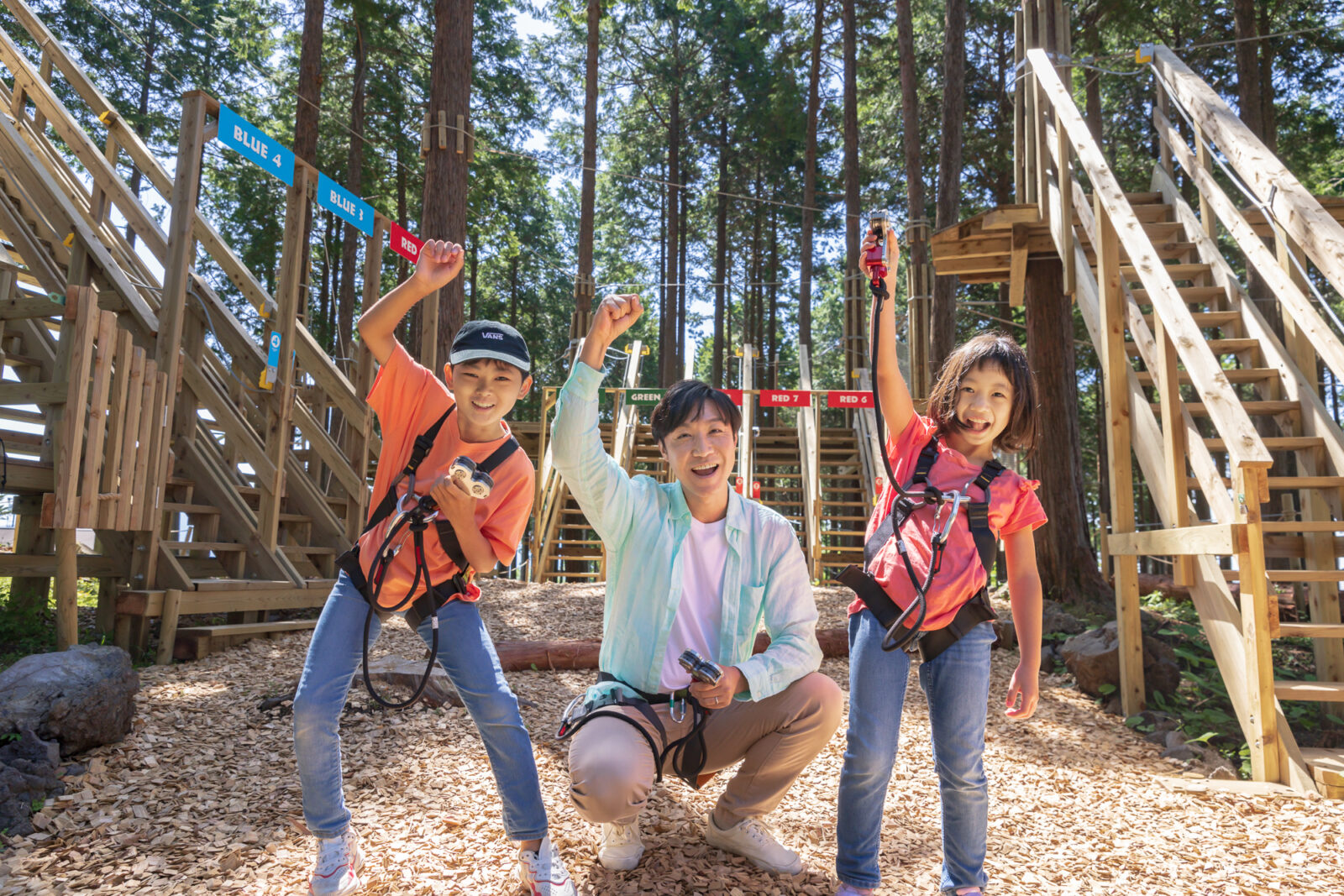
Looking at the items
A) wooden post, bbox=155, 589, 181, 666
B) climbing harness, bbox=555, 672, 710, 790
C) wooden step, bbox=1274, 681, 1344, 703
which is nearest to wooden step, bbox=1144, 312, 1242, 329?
wooden step, bbox=1274, 681, 1344, 703

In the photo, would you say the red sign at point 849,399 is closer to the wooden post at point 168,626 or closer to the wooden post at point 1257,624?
the wooden post at point 1257,624

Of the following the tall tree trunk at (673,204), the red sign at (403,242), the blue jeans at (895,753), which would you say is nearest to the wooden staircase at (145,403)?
the red sign at (403,242)

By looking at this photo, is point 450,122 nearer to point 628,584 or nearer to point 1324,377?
point 628,584

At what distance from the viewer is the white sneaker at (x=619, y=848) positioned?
98.2 inches

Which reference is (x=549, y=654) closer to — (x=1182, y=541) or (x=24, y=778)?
(x=24, y=778)

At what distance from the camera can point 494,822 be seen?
2.90 metres

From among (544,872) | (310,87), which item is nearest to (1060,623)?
(544,872)

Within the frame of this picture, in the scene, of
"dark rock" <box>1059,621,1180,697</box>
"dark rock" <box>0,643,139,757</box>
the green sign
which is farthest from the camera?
the green sign

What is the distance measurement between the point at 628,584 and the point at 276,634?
4160mm

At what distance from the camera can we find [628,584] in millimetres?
2414

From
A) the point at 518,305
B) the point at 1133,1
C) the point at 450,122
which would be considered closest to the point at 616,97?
the point at 518,305

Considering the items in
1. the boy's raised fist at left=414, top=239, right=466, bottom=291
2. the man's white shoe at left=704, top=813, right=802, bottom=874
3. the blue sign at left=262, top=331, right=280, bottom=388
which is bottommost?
the man's white shoe at left=704, top=813, right=802, bottom=874

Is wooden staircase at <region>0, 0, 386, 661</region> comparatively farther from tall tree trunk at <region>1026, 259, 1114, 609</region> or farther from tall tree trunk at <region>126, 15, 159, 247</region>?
tall tree trunk at <region>126, 15, 159, 247</region>

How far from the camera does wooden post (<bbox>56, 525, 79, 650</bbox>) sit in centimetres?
403
